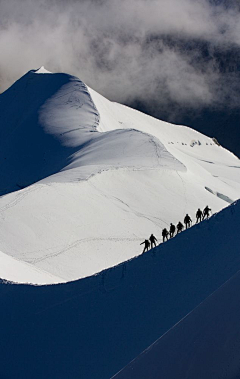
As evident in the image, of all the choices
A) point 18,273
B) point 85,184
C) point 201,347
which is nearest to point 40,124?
point 85,184

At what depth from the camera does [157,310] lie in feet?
54.1

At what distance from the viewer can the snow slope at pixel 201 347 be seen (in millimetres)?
15016

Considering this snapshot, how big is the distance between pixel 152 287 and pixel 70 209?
Answer: 58.6 feet

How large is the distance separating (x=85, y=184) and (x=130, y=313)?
20.9 metres

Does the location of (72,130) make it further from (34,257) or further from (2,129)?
(34,257)

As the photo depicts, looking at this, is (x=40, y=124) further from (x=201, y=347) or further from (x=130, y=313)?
(x=201, y=347)

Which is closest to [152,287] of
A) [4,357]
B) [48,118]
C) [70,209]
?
[4,357]

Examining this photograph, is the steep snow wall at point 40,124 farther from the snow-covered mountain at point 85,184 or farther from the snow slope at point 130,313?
the snow slope at point 130,313

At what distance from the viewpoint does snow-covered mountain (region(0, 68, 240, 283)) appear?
3033cm

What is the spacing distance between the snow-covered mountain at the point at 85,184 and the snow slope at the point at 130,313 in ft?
8.76

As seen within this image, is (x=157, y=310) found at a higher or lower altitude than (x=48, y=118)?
lower

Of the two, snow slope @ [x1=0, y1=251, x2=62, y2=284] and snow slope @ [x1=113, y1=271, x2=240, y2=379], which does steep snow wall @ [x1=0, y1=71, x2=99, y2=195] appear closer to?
snow slope @ [x1=0, y1=251, x2=62, y2=284]

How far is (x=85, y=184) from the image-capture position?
1465 inches

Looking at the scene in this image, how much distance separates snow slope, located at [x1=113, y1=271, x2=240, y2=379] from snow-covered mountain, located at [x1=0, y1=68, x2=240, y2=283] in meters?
6.07
